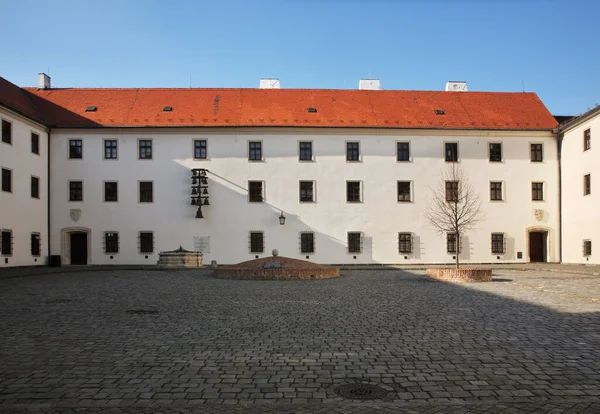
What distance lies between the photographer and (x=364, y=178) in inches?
1417

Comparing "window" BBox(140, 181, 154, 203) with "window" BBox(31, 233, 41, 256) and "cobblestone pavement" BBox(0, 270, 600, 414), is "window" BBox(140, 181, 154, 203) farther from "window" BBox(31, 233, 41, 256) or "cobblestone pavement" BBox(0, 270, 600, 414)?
"cobblestone pavement" BBox(0, 270, 600, 414)

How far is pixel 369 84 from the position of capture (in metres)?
42.4

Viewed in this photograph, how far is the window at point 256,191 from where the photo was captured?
117 ft

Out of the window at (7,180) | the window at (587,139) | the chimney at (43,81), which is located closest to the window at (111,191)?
the window at (7,180)

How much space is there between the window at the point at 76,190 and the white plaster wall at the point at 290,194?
36 centimetres

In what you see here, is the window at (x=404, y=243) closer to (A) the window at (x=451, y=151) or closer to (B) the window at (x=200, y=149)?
(A) the window at (x=451, y=151)

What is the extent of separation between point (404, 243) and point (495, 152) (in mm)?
8609

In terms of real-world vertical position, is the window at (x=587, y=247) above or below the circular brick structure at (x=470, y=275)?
above

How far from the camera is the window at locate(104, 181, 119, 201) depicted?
35344 mm

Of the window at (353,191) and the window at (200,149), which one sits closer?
the window at (200,149)

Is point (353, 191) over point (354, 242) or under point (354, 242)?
over

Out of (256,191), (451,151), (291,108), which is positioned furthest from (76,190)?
(451,151)

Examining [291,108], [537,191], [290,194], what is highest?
Result: [291,108]

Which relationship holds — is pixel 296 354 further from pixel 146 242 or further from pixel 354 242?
pixel 146 242
